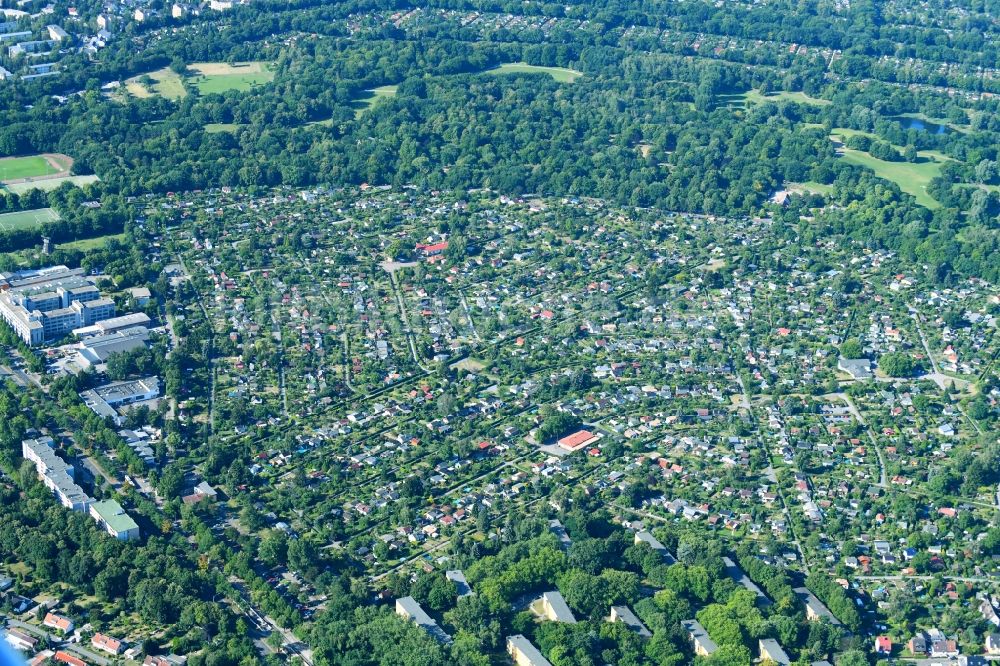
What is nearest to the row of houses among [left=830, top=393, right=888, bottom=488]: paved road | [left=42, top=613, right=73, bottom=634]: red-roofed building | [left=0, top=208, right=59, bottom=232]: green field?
[left=42, top=613, right=73, bottom=634]: red-roofed building

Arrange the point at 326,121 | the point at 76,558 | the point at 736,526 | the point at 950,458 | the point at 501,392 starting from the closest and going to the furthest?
the point at 76,558 < the point at 736,526 < the point at 950,458 < the point at 501,392 < the point at 326,121

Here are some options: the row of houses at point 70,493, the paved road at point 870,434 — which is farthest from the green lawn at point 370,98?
the row of houses at point 70,493

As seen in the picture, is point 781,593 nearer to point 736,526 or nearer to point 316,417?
point 736,526

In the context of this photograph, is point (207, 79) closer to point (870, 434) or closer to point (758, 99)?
point (758, 99)

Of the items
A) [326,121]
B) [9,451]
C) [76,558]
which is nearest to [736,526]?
[76,558]

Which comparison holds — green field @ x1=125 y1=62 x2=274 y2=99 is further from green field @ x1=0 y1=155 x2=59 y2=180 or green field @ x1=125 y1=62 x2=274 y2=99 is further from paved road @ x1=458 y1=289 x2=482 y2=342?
paved road @ x1=458 y1=289 x2=482 y2=342
